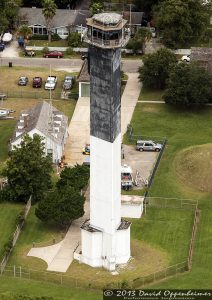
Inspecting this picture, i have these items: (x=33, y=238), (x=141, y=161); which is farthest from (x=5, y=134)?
(x=33, y=238)

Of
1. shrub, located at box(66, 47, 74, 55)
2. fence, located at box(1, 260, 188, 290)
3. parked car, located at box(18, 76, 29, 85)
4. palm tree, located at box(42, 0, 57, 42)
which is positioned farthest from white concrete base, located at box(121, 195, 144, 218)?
palm tree, located at box(42, 0, 57, 42)

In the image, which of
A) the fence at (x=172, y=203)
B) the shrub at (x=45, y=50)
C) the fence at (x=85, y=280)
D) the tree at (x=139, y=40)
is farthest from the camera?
the shrub at (x=45, y=50)

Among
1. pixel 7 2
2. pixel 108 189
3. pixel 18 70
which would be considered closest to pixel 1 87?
pixel 18 70

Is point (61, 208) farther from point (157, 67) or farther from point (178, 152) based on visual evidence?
point (157, 67)

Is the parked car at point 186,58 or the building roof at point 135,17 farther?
the building roof at point 135,17

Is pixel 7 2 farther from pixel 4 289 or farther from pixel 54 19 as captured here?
pixel 4 289

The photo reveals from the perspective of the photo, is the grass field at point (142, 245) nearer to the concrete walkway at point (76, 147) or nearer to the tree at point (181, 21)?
the concrete walkway at point (76, 147)

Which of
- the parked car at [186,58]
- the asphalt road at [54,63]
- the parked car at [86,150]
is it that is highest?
the parked car at [186,58]

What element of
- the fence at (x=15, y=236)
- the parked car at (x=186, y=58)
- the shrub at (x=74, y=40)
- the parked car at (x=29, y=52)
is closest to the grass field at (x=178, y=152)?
the fence at (x=15, y=236)
